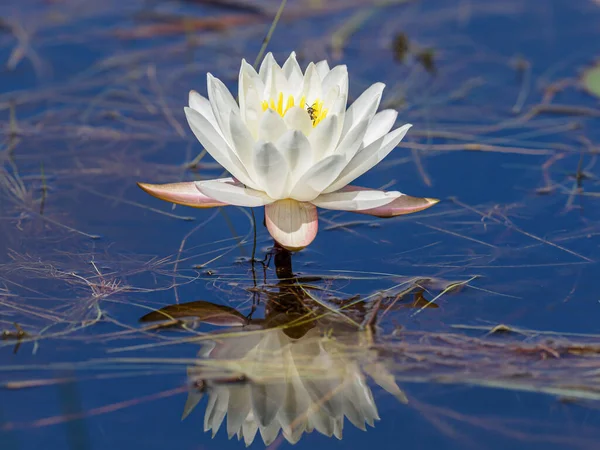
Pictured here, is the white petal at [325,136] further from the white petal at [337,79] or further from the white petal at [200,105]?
the white petal at [200,105]

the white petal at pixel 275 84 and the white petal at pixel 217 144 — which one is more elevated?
the white petal at pixel 275 84

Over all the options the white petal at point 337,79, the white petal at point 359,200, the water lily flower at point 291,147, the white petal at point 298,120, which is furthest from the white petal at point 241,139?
the white petal at point 337,79

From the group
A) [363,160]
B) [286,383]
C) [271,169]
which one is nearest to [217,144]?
[271,169]

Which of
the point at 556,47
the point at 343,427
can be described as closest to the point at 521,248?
the point at 343,427

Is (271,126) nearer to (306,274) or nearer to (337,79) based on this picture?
(337,79)

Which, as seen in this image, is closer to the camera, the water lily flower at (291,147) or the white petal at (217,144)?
the water lily flower at (291,147)

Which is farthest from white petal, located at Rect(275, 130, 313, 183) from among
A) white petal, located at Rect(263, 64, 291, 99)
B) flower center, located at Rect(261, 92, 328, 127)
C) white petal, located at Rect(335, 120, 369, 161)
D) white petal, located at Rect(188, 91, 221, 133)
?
white petal, located at Rect(188, 91, 221, 133)

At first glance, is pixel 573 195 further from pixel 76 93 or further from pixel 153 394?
pixel 76 93
